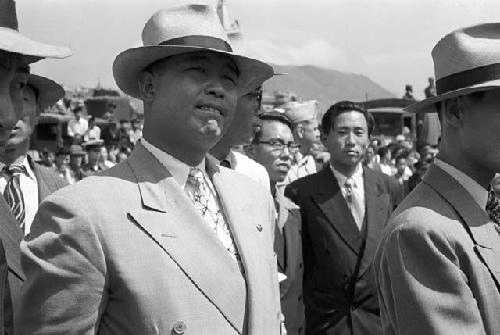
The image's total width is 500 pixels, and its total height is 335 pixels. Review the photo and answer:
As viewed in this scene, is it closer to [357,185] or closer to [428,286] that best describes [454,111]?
[428,286]

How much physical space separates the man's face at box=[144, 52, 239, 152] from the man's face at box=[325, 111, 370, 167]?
9.78ft

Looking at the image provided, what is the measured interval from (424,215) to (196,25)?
99cm

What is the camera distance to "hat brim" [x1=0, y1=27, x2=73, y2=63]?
2.19 metres

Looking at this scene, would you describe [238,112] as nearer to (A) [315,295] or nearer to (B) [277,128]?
(B) [277,128]

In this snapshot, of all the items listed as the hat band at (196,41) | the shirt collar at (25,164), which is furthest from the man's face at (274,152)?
the hat band at (196,41)

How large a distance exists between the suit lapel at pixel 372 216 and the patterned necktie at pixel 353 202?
0.07 meters

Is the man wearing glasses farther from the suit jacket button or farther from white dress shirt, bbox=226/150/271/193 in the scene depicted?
the suit jacket button

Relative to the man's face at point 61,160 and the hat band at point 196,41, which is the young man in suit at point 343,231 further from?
the man's face at point 61,160

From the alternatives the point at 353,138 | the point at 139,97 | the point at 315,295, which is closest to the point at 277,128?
Result: the point at 353,138

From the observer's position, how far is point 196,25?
2637 mm

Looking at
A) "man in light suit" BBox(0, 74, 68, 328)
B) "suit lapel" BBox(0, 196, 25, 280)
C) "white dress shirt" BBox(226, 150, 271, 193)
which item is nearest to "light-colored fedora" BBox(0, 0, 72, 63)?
"suit lapel" BBox(0, 196, 25, 280)

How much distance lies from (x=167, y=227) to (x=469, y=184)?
3.28 ft

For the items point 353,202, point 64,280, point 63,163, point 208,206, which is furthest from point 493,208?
point 63,163

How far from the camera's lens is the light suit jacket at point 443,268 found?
7.59 ft
